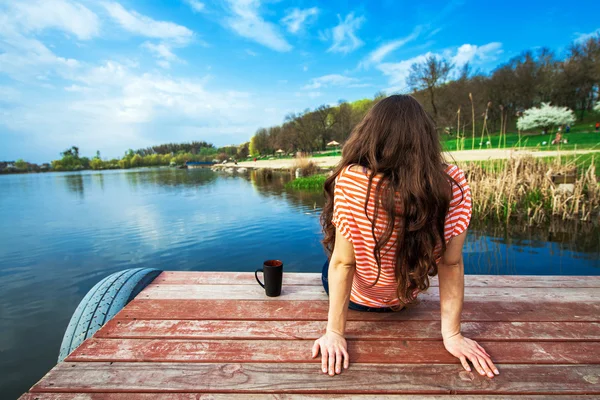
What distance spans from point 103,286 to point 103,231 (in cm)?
645

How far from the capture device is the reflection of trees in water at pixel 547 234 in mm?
4695

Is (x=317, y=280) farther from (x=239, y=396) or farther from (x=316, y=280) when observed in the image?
(x=239, y=396)

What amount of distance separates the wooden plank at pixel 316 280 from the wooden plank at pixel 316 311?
273 millimetres

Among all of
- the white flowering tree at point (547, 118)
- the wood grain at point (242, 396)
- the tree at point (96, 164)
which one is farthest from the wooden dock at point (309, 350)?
the tree at point (96, 164)

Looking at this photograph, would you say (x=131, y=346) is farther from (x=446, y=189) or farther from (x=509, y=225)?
(x=509, y=225)

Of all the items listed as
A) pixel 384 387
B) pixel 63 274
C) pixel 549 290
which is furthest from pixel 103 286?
A: pixel 63 274

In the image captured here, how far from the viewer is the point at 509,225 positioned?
18.9 feet

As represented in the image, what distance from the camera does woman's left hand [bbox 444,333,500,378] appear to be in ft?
3.48

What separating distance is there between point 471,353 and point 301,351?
2.12 ft

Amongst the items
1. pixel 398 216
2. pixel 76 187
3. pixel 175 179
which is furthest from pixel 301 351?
pixel 175 179

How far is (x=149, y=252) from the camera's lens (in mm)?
5461

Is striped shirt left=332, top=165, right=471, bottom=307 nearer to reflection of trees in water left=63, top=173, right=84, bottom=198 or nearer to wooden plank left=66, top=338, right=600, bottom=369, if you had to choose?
wooden plank left=66, top=338, right=600, bottom=369

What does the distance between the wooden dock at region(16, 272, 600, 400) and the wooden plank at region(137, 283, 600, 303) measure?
0.01m

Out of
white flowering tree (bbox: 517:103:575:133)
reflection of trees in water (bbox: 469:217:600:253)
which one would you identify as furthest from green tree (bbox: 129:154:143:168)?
reflection of trees in water (bbox: 469:217:600:253)
